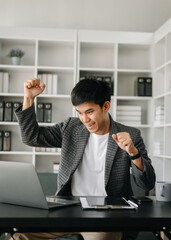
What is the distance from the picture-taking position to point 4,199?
1.46 m

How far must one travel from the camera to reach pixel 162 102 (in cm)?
425

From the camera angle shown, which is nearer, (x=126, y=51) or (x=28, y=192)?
(x=28, y=192)

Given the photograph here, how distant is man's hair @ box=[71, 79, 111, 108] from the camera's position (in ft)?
6.07

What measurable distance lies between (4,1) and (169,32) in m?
2.10

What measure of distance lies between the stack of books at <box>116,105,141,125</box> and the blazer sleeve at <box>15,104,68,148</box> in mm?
2153

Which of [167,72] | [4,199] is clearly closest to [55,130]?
[4,199]

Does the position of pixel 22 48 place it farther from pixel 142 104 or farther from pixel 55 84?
pixel 142 104

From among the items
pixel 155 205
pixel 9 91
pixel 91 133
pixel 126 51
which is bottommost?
pixel 155 205

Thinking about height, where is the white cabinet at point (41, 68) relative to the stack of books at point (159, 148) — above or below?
above

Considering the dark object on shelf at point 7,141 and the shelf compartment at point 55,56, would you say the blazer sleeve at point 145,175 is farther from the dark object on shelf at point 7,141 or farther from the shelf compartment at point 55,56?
the shelf compartment at point 55,56

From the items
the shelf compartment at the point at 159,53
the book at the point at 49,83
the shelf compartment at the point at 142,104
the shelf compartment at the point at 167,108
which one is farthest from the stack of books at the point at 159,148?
the book at the point at 49,83

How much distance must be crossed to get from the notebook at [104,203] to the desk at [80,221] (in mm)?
64

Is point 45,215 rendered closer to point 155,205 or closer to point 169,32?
point 155,205

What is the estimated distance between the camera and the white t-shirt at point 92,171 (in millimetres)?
1927
